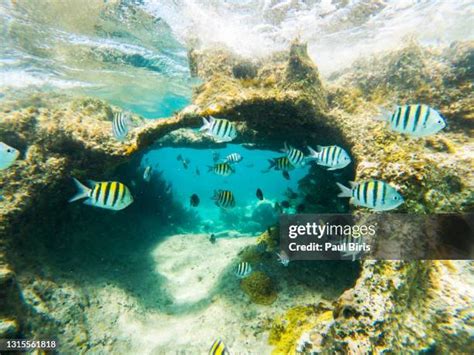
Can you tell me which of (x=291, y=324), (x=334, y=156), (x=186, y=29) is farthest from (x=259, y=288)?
(x=186, y=29)

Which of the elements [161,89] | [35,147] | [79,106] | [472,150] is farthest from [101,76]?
[472,150]

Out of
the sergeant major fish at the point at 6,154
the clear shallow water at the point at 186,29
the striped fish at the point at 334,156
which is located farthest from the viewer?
the clear shallow water at the point at 186,29

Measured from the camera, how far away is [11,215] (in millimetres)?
6113

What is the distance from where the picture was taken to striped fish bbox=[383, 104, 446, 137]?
3.85m

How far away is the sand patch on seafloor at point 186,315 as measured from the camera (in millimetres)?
6066

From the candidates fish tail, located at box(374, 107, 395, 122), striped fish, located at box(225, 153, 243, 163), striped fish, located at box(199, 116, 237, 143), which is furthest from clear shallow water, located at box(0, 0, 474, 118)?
striped fish, located at box(199, 116, 237, 143)

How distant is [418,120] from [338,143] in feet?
12.9

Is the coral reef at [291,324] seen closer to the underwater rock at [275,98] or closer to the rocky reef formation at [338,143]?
the rocky reef formation at [338,143]

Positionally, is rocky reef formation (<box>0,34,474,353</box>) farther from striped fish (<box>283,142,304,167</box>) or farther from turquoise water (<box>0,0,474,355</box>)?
striped fish (<box>283,142,304,167</box>)

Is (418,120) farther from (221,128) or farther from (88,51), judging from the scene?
(88,51)

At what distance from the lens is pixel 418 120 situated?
3.90 m

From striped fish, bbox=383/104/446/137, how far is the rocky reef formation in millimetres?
1103

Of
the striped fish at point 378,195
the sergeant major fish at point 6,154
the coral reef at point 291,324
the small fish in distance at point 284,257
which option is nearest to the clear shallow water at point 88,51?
the sergeant major fish at point 6,154

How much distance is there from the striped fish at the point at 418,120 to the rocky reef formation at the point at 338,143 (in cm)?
110
